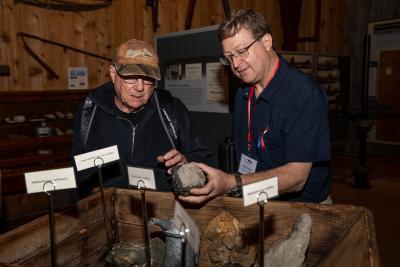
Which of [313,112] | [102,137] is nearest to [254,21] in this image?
[313,112]

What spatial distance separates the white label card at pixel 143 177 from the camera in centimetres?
111

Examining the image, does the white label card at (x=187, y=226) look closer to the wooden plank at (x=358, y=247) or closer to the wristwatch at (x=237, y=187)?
the wooden plank at (x=358, y=247)

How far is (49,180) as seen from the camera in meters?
1.00

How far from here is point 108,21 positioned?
13.4 ft

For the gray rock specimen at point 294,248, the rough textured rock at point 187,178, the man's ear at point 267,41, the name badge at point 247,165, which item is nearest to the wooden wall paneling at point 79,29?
the name badge at point 247,165

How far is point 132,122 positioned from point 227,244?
0.79m

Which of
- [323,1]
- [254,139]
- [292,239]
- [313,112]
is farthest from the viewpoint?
[323,1]

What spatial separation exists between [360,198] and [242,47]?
3223mm

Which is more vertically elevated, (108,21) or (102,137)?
(108,21)

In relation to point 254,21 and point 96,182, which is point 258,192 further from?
point 96,182

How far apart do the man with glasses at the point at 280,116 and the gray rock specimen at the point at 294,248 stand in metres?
0.32

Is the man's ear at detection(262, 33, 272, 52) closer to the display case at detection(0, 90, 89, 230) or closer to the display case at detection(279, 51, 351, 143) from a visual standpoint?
the display case at detection(0, 90, 89, 230)

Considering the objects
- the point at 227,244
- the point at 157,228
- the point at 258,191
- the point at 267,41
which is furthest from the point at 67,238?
the point at 267,41

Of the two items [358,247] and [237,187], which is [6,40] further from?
[358,247]
